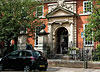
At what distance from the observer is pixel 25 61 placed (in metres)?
13.5

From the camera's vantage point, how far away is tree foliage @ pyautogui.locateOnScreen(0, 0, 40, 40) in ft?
68.0

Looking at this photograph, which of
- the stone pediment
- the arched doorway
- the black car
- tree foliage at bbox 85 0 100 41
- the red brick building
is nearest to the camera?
the black car

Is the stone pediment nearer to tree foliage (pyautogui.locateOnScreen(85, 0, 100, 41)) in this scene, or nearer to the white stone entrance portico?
the white stone entrance portico

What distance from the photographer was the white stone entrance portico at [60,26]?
2508 centimetres

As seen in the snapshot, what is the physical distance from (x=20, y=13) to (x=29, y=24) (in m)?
1.55

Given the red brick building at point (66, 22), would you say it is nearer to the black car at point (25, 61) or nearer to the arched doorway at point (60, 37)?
the arched doorway at point (60, 37)

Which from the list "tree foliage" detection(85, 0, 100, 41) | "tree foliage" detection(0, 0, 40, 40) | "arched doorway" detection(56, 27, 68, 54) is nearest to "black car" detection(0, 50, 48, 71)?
"tree foliage" detection(85, 0, 100, 41)

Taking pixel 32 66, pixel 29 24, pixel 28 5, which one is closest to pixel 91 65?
pixel 32 66

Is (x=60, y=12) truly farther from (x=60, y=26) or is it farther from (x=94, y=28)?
(x=94, y=28)

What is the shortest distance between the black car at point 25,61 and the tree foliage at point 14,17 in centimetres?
668

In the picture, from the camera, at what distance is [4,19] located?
67.8 feet

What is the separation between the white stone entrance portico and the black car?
11.0m

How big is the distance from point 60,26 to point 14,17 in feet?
24.0

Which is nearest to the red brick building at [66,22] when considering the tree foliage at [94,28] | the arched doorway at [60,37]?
the arched doorway at [60,37]
